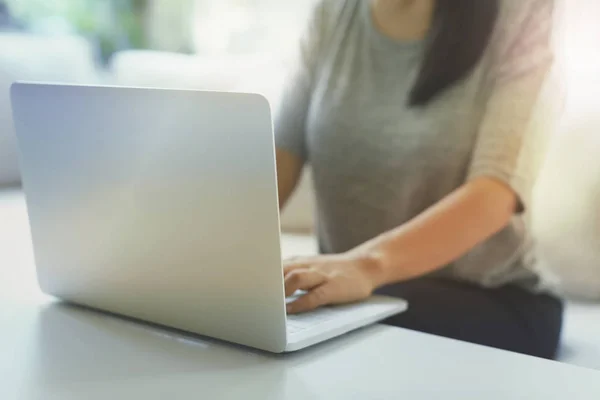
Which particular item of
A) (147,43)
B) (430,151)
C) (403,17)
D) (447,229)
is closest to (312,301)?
(447,229)

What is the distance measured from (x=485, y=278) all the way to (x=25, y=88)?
667 millimetres

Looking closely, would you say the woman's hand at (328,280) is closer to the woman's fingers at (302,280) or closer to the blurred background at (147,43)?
the woman's fingers at (302,280)

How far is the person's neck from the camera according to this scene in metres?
1.07

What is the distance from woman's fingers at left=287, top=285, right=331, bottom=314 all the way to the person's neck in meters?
0.50

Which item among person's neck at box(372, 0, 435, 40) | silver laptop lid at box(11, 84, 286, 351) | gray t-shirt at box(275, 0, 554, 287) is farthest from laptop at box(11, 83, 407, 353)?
person's neck at box(372, 0, 435, 40)

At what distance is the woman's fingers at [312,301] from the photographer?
70cm

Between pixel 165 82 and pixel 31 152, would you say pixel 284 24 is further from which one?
pixel 31 152

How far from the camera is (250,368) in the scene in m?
0.59

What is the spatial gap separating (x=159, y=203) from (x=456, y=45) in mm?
550

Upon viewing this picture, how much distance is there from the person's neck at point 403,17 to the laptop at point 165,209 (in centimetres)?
48

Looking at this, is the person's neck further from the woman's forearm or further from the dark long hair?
the woman's forearm

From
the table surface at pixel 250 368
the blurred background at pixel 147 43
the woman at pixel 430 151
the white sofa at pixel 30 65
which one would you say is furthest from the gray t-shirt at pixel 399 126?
the white sofa at pixel 30 65

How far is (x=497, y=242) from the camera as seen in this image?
3.40 feet

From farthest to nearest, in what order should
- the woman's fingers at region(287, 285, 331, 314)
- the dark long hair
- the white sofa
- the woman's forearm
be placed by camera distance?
the white sofa < the dark long hair < the woman's forearm < the woman's fingers at region(287, 285, 331, 314)
